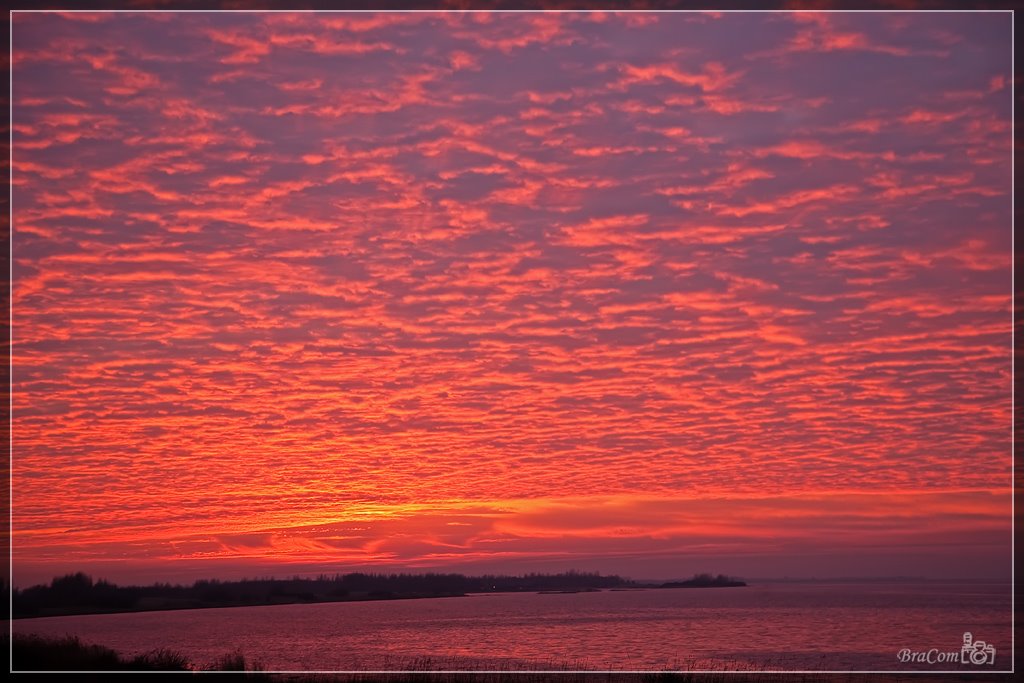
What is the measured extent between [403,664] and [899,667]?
28220 millimetres

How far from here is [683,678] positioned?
33344mm

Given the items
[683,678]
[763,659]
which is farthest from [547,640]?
[683,678]

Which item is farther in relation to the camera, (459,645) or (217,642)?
(217,642)

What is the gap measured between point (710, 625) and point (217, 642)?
170ft

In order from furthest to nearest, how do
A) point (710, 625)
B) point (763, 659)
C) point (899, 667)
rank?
1. point (710, 625)
2. point (763, 659)
3. point (899, 667)

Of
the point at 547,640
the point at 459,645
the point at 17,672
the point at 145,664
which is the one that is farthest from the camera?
the point at 547,640

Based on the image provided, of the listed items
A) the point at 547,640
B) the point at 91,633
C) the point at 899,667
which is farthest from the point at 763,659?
the point at 91,633

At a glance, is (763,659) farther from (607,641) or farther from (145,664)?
(145,664)

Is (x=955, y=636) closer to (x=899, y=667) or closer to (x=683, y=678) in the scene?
(x=899, y=667)

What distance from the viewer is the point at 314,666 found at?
5550 centimetres

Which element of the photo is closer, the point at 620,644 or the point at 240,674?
the point at 240,674

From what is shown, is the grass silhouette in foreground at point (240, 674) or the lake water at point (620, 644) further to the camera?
the lake water at point (620, 644)

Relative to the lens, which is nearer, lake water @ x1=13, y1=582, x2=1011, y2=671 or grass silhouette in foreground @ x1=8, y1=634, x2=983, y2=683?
grass silhouette in foreground @ x1=8, y1=634, x2=983, y2=683

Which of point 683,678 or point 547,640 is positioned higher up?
point 683,678
